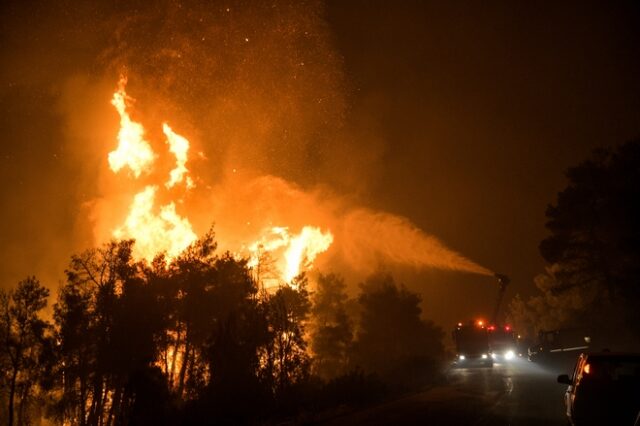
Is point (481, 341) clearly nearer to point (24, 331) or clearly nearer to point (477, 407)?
point (477, 407)

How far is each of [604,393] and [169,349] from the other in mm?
36338

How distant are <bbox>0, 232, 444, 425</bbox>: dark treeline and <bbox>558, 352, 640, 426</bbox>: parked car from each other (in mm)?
12045

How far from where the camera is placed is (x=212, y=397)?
23.6 m

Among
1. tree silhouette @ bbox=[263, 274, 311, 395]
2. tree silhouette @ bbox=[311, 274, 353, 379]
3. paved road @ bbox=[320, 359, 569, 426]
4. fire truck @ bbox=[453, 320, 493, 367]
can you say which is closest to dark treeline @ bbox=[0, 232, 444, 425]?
tree silhouette @ bbox=[263, 274, 311, 395]

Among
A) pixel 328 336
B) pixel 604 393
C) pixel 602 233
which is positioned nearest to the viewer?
pixel 604 393

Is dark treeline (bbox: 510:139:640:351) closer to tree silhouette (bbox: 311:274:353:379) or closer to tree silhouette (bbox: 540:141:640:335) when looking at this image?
tree silhouette (bbox: 540:141:640:335)

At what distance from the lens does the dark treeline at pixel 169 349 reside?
2331 cm


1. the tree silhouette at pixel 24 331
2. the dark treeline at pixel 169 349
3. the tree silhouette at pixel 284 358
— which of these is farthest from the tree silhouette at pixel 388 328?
the tree silhouette at pixel 24 331

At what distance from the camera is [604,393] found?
10141 millimetres

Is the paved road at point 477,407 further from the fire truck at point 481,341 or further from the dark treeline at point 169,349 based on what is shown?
the fire truck at point 481,341

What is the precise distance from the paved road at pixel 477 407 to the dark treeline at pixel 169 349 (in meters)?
2.61

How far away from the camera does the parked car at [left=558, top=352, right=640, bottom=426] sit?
9.75 metres

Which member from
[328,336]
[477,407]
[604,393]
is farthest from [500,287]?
[604,393]

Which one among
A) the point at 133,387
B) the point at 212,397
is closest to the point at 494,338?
the point at 212,397
